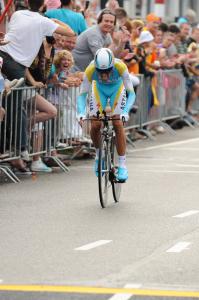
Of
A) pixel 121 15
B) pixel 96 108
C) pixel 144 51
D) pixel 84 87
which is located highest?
pixel 84 87

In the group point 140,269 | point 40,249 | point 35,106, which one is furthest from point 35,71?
point 140,269

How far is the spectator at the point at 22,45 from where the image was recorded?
15.3 m

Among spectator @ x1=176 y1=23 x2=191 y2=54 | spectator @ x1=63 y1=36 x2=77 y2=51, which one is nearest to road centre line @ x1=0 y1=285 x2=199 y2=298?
spectator @ x1=63 y1=36 x2=77 y2=51

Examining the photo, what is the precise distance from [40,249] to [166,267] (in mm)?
1289

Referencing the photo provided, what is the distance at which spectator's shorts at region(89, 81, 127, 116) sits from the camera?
13172 mm

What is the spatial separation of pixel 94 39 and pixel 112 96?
4.59 m

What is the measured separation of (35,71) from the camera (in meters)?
15.9

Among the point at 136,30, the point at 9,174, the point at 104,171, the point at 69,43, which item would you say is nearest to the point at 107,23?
the point at 69,43

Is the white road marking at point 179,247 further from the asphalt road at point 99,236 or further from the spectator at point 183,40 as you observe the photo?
the spectator at point 183,40

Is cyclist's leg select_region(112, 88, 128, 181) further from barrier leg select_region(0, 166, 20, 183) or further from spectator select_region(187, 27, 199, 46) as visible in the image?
spectator select_region(187, 27, 199, 46)

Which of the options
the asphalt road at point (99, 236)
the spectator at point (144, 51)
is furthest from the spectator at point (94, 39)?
the spectator at point (144, 51)

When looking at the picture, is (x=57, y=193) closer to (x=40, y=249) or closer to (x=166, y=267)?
(x=40, y=249)

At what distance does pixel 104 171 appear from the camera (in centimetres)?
1285

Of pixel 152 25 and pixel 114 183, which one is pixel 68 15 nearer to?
pixel 114 183
